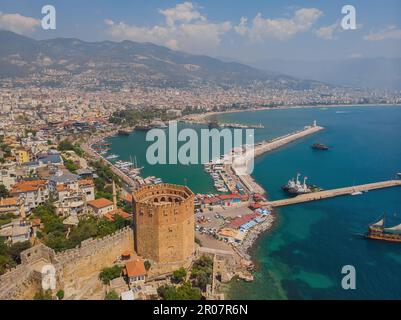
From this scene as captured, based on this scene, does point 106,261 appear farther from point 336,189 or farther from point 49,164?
point 336,189

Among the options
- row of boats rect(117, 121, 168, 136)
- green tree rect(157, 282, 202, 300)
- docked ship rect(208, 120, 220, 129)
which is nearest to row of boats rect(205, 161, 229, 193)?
green tree rect(157, 282, 202, 300)

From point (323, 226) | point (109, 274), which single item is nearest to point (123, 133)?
point (323, 226)

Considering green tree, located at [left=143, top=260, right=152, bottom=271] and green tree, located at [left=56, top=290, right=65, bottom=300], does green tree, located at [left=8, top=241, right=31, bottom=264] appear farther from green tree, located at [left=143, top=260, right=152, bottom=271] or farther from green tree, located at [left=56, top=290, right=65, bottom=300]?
green tree, located at [left=143, top=260, right=152, bottom=271]

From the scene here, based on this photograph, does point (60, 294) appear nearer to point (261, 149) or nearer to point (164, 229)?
point (164, 229)
